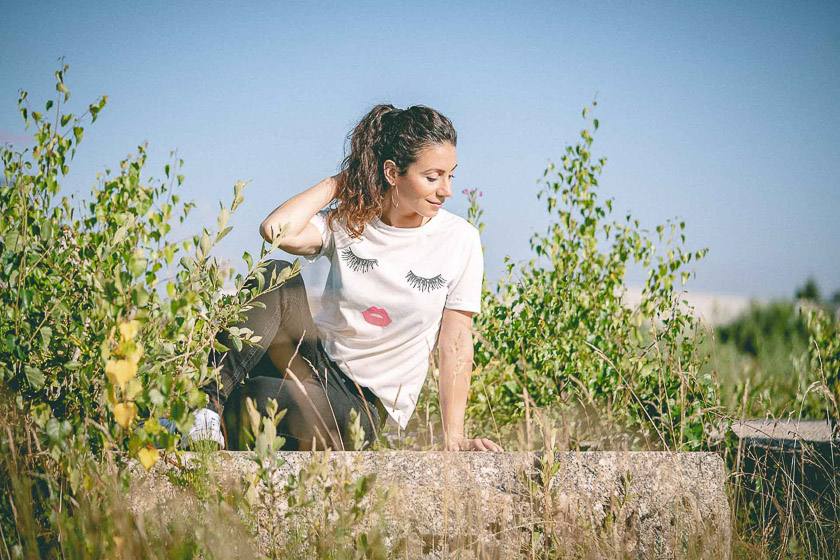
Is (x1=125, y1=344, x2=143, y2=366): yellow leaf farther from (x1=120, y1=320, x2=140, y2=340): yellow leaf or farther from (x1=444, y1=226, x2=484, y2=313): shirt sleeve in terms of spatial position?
(x1=444, y1=226, x2=484, y2=313): shirt sleeve

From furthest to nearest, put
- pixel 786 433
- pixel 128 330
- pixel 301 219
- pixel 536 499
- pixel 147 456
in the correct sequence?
pixel 786 433 < pixel 301 219 < pixel 536 499 < pixel 147 456 < pixel 128 330

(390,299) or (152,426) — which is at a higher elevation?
(390,299)

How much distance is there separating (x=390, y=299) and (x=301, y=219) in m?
0.51

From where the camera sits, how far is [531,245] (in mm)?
3955

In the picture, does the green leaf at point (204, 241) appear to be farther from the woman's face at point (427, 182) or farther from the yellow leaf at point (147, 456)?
the woman's face at point (427, 182)

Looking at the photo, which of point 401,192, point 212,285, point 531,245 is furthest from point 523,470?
point 531,245

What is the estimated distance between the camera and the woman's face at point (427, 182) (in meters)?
2.70

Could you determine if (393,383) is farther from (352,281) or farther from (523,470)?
(523,470)

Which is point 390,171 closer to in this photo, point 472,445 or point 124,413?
point 472,445

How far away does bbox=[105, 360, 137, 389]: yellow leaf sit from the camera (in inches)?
51.8

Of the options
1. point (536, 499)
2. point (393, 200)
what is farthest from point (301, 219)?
point (536, 499)

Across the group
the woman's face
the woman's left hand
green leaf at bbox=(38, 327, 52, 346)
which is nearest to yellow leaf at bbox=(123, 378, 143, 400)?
green leaf at bbox=(38, 327, 52, 346)

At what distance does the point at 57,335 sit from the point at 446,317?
58.8 inches

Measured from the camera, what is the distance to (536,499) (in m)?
1.88
